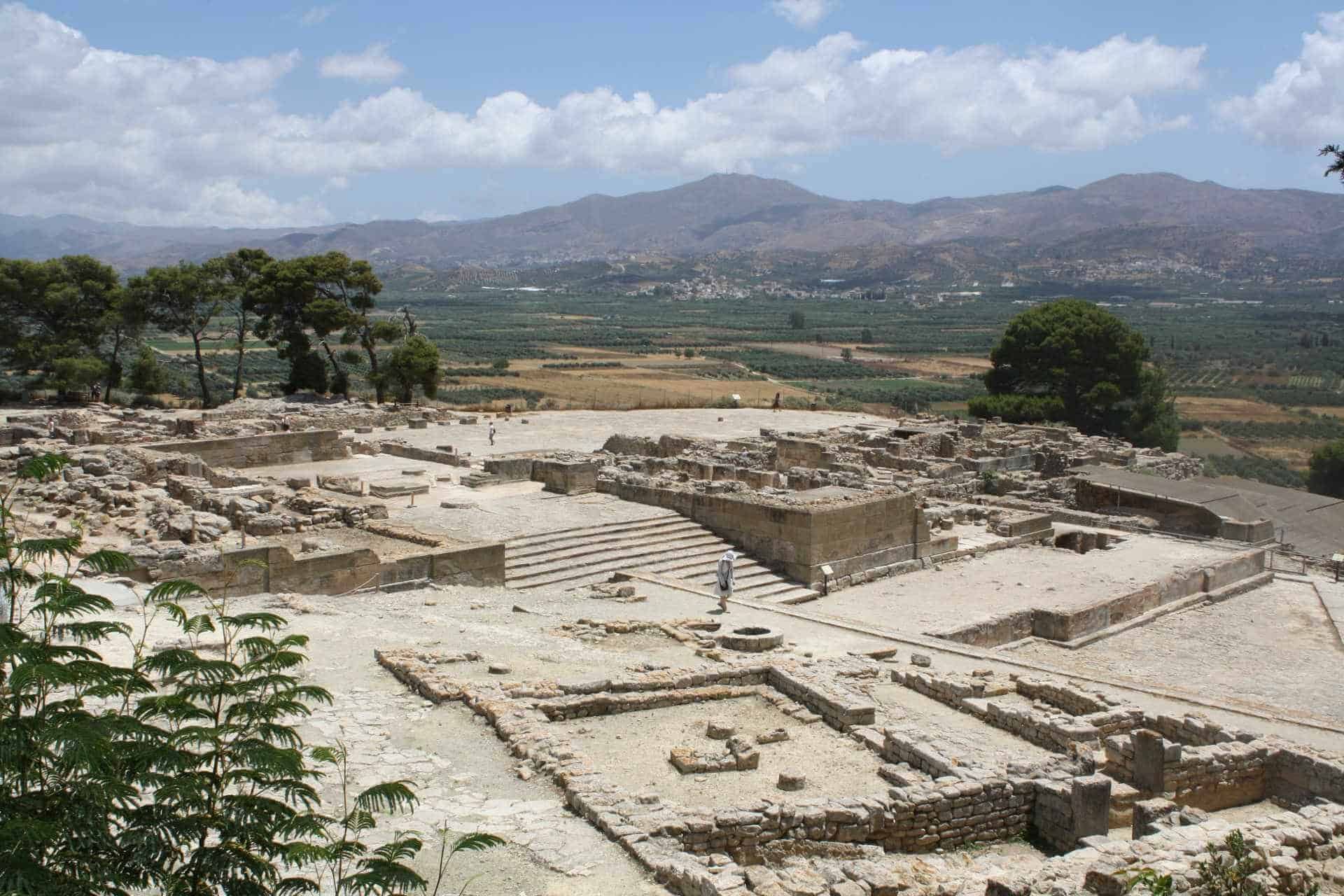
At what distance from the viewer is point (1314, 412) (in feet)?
222

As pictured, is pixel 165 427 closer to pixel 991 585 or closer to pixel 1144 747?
pixel 991 585

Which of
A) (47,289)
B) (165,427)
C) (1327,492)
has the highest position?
(47,289)

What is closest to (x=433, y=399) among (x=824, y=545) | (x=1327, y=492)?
(x=824, y=545)

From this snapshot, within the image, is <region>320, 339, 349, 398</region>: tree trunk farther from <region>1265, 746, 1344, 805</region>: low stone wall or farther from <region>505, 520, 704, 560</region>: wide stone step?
<region>1265, 746, 1344, 805</region>: low stone wall

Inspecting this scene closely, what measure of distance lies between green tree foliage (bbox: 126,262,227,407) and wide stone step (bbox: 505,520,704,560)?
20.7 meters

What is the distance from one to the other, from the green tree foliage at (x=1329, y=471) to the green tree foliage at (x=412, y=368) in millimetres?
31253

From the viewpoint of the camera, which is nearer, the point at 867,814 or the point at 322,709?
the point at 867,814

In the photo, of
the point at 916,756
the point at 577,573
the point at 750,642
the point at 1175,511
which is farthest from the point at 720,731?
the point at 1175,511

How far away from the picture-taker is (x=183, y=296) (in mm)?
35188

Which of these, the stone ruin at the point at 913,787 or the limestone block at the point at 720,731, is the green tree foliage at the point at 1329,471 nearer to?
the stone ruin at the point at 913,787

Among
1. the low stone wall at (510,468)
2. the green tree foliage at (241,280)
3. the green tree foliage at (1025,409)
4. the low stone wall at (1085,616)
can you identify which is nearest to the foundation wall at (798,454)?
the low stone wall at (510,468)

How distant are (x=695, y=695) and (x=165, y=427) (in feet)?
67.9

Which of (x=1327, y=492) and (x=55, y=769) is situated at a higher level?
(x=55, y=769)

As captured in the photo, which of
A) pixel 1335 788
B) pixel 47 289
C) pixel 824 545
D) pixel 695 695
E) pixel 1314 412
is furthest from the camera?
pixel 1314 412
